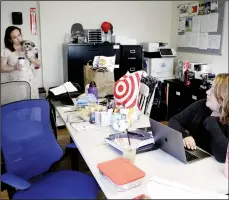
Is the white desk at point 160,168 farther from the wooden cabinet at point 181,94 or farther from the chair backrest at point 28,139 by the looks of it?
the wooden cabinet at point 181,94

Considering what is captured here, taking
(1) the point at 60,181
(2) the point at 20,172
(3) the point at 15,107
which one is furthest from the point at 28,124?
(1) the point at 60,181

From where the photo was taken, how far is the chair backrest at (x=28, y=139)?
1534 millimetres

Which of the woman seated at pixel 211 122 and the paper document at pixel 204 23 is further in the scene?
the paper document at pixel 204 23

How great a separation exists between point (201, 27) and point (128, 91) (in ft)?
7.81

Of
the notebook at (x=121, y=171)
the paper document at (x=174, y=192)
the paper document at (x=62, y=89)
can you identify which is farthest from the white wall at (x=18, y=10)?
the paper document at (x=174, y=192)

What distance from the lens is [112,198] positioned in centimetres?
107

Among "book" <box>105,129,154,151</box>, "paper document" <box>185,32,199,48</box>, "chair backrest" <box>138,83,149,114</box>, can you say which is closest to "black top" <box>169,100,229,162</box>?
"book" <box>105,129,154,151</box>

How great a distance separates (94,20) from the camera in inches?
167

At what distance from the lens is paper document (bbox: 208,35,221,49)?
3.64 meters

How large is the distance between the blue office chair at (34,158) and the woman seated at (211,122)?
0.72m

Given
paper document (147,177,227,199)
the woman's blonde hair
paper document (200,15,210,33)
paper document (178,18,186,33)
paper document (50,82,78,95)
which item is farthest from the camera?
paper document (178,18,186,33)

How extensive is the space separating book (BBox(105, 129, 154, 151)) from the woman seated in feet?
0.75

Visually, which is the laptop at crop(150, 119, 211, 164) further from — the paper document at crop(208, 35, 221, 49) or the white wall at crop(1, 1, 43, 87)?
the white wall at crop(1, 1, 43, 87)

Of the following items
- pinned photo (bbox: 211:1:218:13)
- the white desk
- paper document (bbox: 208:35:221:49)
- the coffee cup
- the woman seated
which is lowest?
the white desk
